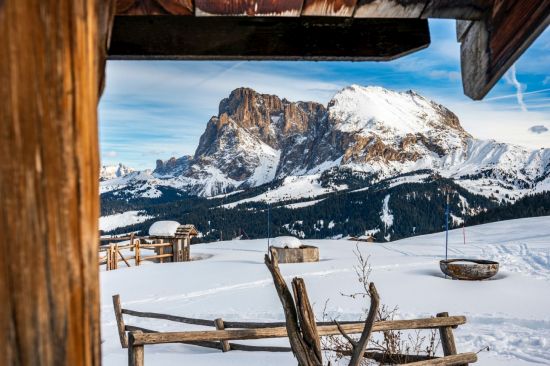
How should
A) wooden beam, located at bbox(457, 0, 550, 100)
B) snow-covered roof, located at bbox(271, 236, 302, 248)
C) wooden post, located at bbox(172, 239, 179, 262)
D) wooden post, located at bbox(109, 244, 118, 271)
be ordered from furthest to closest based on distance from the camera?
wooden post, located at bbox(172, 239, 179, 262)
snow-covered roof, located at bbox(271, 236, 302, 248)
wooden post, located at bbox(109, 244, 118, 271)
wooden beam, located at bbox(457, 0, 550, 100)

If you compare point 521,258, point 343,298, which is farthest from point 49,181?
point 521,258

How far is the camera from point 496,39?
1529 millimetres

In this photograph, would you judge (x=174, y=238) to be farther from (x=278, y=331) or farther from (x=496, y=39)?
(x=496, y=39)

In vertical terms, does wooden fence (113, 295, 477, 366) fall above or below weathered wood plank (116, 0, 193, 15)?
below

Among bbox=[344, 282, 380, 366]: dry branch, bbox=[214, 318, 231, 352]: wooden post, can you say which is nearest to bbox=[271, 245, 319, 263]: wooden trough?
bbox=[214, 318, 231, 352]: wooden post

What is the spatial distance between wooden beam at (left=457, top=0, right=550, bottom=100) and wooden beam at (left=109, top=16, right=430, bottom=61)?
0.18 meters

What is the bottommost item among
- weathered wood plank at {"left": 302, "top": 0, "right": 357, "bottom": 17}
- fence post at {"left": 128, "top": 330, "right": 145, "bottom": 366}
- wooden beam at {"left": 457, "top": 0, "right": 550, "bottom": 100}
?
fence post at {"left": 128, "top": 330, "right": 145, "bottom": 366}

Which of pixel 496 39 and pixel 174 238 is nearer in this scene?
pixel 496 39

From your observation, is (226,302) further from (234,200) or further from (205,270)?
(234,200)

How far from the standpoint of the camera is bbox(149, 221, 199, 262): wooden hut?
23.7 m

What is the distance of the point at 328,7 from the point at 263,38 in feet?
1.19

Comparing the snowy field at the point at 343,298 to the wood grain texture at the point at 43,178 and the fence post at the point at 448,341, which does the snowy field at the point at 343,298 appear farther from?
the wood grain texture at the point at 43,178

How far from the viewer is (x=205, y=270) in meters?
19.0

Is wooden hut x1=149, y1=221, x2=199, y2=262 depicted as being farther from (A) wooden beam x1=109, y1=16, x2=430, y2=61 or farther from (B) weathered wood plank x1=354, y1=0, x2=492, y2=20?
(B) weathered wood plank x1=354, y1=0, x2=492, y2=20
